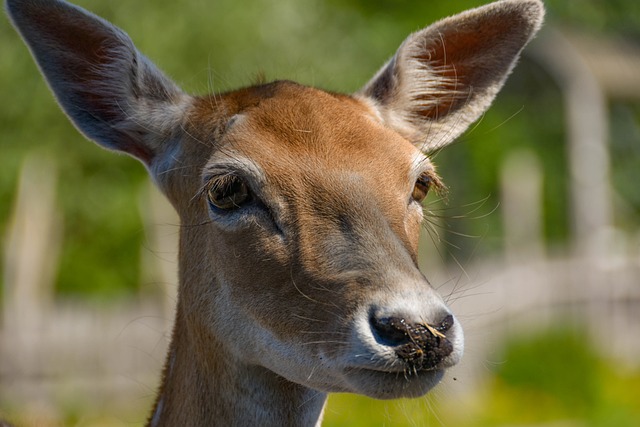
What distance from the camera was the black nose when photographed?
13.8 feet

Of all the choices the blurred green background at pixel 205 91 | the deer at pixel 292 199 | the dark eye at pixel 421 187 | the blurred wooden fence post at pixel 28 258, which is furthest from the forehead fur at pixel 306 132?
the blurred wooden fence post at pixel 28 258

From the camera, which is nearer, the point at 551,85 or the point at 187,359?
the point at 187,359

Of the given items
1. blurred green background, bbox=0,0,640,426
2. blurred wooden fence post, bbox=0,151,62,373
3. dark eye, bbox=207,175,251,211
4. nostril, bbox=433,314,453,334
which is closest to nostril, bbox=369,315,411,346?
nostril, bbox=433,314,453,334

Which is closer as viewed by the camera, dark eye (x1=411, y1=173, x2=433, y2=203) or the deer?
the deer

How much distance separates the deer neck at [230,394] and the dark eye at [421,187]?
0.99m

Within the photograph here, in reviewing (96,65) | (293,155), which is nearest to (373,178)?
(293,155)

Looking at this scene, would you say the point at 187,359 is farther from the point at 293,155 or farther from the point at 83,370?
the point at 83,370

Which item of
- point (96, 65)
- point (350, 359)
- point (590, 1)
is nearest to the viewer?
point (350, 359)

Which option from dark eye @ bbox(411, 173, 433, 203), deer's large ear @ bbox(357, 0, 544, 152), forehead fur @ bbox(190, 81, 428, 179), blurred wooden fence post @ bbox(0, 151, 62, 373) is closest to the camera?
forehead fur @ bbox(190, 81, 428, 179)

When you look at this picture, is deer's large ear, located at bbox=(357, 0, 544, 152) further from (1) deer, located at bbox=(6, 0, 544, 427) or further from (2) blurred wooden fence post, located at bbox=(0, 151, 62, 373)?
(2) blurred wooden fence post, located at bbox=(0, 151, 62, 373)

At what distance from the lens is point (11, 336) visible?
16375 mm

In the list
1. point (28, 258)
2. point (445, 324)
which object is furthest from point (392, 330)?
point (28, 258)

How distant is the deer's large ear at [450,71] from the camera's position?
6.05m

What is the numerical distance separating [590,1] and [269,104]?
3512cm
